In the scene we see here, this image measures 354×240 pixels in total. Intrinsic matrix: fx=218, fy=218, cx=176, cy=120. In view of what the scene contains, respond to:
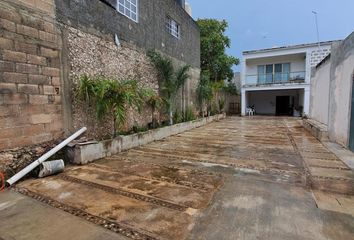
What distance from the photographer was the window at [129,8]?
6.75 meters

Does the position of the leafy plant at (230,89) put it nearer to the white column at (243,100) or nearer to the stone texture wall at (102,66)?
the white column at (243,100)

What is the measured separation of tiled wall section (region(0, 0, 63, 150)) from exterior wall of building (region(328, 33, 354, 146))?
674 cm

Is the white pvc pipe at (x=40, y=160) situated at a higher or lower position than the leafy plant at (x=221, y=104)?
lower

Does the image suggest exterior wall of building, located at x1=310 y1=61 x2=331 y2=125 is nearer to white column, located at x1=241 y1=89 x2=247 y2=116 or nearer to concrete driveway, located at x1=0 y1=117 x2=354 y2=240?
concrete driveway, located at x1=0 y1=117 x2=354 y2=240

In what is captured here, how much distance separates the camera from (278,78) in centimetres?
1573

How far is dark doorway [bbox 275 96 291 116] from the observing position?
1850 centimetres

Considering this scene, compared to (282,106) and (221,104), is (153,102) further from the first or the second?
(282,106)

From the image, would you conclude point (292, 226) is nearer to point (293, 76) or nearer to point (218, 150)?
point (218, 150)

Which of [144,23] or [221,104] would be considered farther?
[221,104]

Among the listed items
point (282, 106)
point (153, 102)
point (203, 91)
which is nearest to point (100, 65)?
point (153, 102)

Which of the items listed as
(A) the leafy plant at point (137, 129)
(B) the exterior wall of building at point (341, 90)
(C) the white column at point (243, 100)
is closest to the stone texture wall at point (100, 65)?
(A) the leafy plant at point (137, 129)

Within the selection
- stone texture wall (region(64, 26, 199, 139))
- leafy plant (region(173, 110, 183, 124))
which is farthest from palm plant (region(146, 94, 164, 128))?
leafy plant (region(173, 110, 183, 124))

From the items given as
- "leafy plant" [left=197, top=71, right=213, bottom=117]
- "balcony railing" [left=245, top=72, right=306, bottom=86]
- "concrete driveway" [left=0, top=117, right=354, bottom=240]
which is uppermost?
"balcony railing" [left=245, top=72, right=306, bottom=86]

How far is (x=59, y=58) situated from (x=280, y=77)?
14.9 metres
